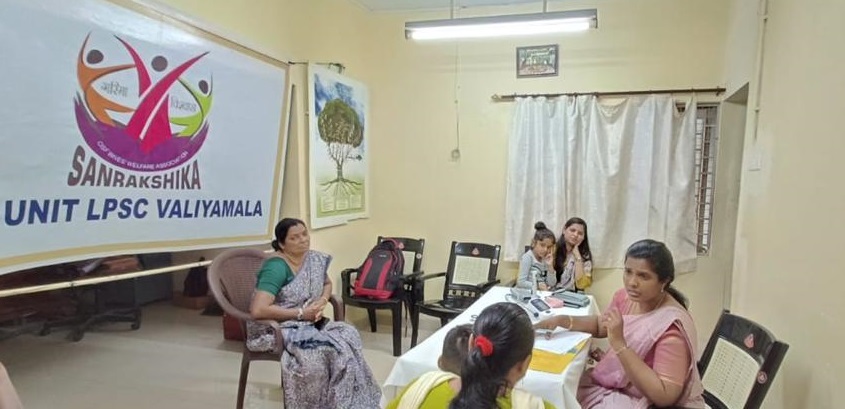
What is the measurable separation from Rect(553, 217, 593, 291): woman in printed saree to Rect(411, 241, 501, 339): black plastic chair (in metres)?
0.56

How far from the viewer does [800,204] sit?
1.88 metres

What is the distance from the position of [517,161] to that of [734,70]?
66.1 inches

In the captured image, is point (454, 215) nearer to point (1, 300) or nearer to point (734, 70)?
point (734, 70)

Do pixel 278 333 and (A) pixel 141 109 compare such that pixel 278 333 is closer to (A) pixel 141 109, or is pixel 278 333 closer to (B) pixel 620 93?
(A) pixel 141 109

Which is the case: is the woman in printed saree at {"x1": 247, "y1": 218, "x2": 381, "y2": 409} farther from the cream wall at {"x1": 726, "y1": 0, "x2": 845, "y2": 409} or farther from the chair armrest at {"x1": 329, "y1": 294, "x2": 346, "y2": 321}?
the cream wall at {"x1": 726, "y1": 0, "x2": 845, "y2": 409}

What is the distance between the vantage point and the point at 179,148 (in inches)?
101

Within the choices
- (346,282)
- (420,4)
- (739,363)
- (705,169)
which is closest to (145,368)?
(346,282)

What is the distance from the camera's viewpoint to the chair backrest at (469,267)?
13.4 ft

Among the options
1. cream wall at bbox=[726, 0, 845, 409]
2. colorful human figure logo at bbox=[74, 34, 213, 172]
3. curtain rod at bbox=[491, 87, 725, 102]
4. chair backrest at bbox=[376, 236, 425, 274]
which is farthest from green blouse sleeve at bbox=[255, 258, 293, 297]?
curtain rod at bbox=[491, 87, 725, 102]

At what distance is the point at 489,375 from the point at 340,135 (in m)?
3.22

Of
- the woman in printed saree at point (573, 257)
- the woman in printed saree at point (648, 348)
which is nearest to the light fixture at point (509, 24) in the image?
the woman in printed saree at point (573, 257)

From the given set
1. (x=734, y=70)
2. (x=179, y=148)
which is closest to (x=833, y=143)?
(x=734, y=70)

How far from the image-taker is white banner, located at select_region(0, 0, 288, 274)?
1.84 meters

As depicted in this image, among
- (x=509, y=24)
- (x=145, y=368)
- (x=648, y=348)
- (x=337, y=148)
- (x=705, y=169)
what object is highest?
(x=509, y=24)
